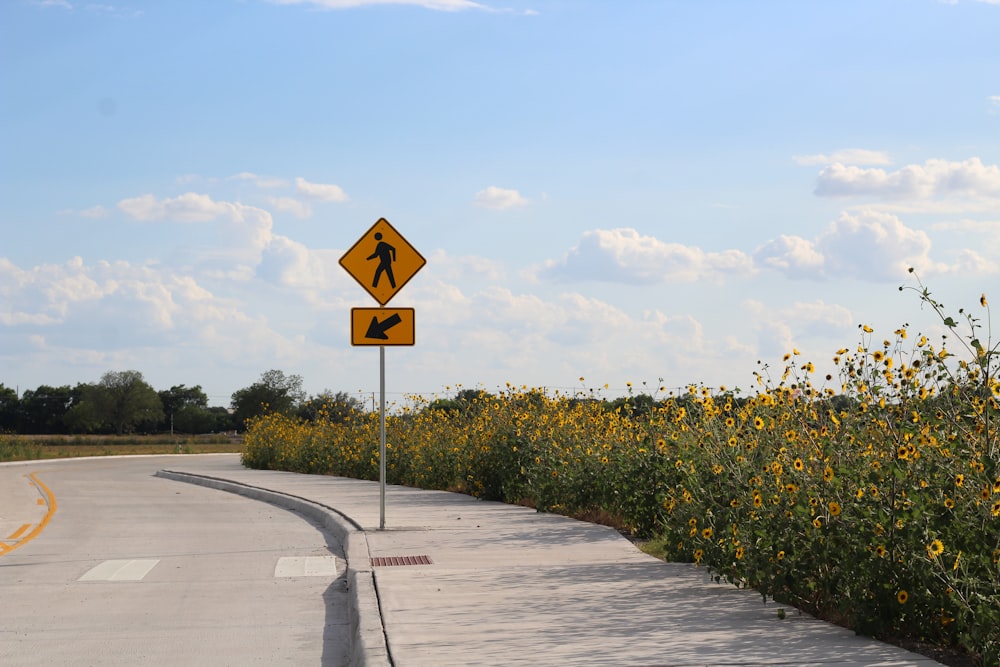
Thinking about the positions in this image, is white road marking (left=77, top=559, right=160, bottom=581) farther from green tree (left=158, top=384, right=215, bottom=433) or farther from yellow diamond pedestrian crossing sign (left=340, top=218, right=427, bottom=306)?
green tree (left=158, top=384, right=215, bottom=433)

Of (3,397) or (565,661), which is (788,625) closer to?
(565,661)

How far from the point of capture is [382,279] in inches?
589

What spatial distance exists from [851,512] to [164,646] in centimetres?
490

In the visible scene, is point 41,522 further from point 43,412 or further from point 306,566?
point 43,412

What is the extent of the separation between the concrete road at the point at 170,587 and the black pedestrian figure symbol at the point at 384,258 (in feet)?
11.1

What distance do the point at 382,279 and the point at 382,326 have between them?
59 cm

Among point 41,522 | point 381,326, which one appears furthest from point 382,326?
point 41,522

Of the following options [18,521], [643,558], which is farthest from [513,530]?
[18,521]

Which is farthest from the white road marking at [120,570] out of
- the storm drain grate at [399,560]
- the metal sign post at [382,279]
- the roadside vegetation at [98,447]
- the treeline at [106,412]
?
the treeline at [106,412]

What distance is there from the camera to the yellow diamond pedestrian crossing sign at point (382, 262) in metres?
14.9

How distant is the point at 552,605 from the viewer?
29.8 feet

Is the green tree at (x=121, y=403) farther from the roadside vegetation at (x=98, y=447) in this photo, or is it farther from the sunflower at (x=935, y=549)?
the sunflower at (x=935, y=549)

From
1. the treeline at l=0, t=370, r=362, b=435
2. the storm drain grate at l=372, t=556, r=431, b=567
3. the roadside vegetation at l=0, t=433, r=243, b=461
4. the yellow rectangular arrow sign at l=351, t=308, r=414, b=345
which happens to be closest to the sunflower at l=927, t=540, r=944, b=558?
the storm drain grate at l=372, t=556, r=431, b=567

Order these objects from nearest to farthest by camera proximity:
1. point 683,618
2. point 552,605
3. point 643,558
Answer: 1. point 683,618
2. point 552,605
3. point 643,558
